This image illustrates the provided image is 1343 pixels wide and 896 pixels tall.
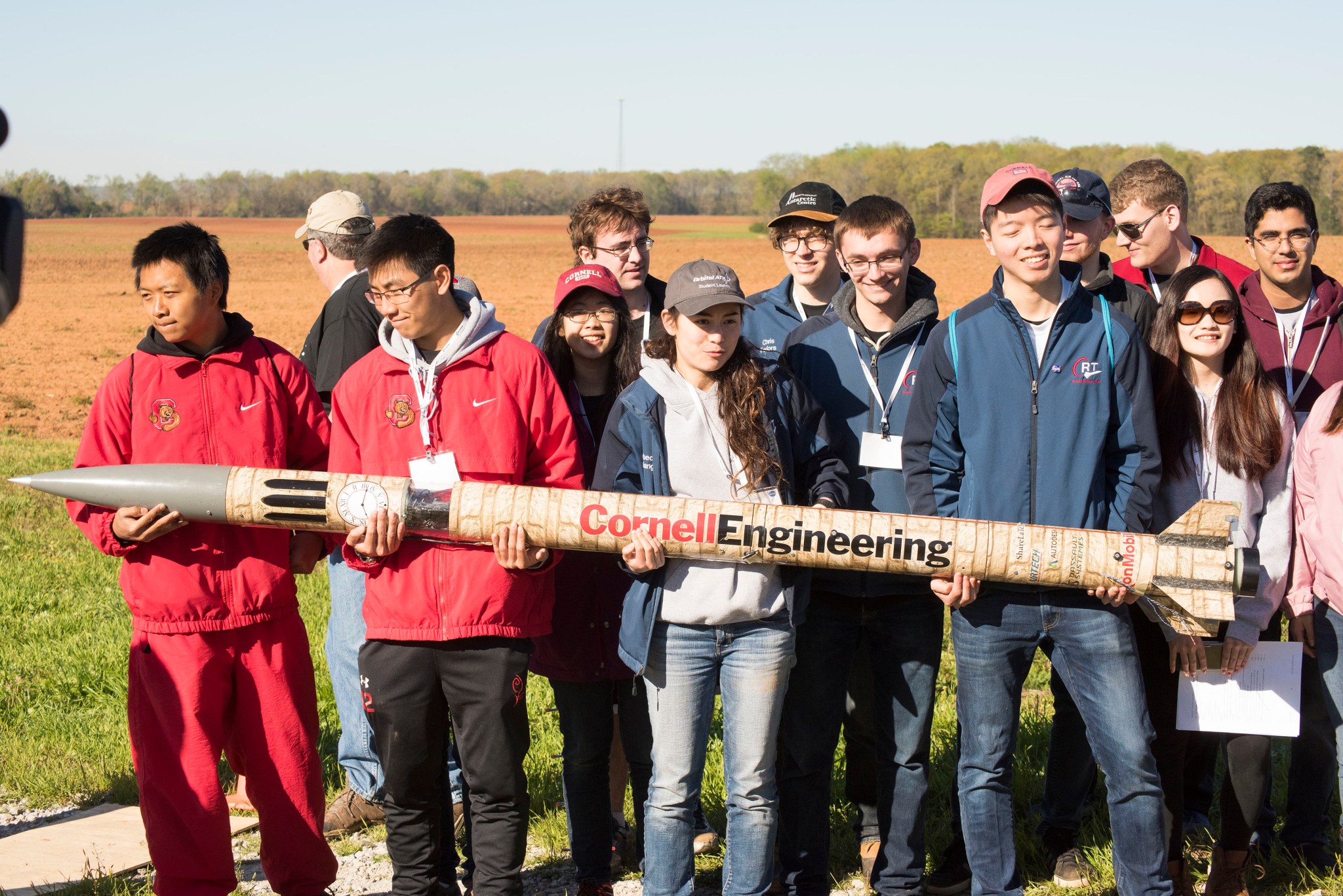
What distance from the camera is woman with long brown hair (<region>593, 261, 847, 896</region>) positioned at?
4.12m

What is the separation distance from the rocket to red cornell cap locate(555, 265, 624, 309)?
1.04 metres

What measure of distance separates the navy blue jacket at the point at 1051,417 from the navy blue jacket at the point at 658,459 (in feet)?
1.36

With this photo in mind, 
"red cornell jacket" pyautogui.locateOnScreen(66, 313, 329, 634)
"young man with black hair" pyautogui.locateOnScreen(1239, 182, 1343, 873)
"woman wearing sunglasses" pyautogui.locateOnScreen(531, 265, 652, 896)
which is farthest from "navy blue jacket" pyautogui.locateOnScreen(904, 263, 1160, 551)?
"red cornell jacket" pyautogui.locateOnScreen(66, 313, 329, 634)

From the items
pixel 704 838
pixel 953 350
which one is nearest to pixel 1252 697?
pixel 953 350

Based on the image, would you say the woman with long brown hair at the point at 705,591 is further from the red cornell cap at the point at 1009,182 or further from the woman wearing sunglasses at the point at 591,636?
the red cornell cap at the point at 1009,182

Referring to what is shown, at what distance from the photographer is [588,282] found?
192 inches

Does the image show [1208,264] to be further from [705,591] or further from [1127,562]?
[705,591]

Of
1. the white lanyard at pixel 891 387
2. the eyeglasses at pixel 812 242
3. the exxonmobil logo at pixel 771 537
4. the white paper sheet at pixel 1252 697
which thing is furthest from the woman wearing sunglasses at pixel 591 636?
the white paper sheet at pixel 1252 697

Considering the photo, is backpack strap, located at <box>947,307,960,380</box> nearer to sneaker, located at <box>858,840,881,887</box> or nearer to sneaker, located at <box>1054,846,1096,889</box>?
sneaker, located at <box>858,840,881,887</box>

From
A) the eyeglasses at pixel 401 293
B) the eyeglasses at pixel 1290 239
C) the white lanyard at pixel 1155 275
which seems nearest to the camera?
the eyeglasses at pixel 401 293

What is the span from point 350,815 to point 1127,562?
3.77 metres

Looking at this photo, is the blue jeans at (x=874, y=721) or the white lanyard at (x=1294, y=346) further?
the white lanyard at (x=1294, y=346)

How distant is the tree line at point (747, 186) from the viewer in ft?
228

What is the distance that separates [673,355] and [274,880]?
2588 mm
